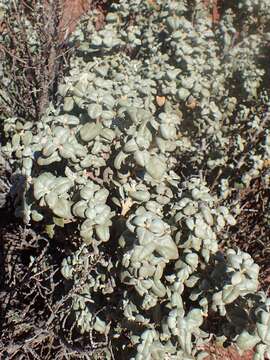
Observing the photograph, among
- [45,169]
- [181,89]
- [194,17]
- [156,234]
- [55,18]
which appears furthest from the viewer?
[194,17]

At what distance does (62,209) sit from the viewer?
2125 millimetres

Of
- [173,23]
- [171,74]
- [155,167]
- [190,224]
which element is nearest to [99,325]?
[190,224]

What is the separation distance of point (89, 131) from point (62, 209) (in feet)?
1.49

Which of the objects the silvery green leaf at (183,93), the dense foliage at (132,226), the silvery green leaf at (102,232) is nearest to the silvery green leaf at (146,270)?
the dense foliage at (132,226)

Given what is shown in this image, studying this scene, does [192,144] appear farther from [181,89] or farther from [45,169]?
[45,169]

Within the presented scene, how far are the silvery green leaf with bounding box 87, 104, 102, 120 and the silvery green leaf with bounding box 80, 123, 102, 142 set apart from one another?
52 mm

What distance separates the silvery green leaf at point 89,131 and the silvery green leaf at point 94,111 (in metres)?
0.05

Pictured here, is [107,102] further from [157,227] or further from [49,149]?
[157,227]

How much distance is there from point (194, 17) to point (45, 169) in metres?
3.21

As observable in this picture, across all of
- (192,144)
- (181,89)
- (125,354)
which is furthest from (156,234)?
(192,144)

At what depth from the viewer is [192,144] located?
12.9 ft

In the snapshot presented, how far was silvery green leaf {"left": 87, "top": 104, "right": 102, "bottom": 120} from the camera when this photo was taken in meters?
2.25

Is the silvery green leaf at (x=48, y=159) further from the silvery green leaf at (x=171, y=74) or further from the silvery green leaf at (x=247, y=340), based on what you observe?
the silvery green leaf at (x=171, y=74)

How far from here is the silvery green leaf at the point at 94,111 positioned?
7.38 ft
